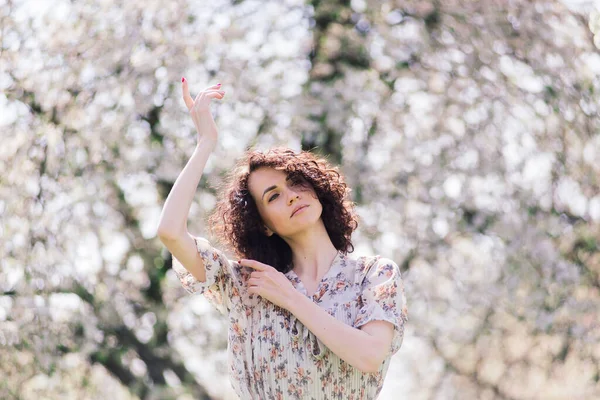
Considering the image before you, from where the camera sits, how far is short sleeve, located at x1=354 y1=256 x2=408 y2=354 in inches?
74.1

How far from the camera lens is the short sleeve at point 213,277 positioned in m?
A: 1.95

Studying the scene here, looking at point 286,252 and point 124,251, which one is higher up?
point 286,252

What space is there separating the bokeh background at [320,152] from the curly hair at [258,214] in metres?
2.20

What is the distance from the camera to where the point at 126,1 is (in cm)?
455

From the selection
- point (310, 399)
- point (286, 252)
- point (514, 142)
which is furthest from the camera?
point (514, 142)

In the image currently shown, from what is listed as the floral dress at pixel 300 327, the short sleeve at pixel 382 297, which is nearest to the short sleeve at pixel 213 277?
the floral dress at pixel 300 327

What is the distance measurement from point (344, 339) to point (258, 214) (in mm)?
388

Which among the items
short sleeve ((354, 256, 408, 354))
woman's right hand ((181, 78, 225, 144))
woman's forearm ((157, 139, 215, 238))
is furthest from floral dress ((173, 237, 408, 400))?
woman's right hand ((181, 78, 225, 144))

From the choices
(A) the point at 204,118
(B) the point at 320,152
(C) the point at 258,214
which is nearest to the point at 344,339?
(C) the point at 258,214

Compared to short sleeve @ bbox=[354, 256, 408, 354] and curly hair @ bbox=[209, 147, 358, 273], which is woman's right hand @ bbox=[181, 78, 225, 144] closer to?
curly hair @ bbox=[209, 147, 358, 273]

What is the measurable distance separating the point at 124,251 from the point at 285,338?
2.75m

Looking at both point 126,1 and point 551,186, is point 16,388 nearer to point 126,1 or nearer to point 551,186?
point 126,1

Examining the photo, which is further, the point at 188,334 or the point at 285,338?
the point at 188,334

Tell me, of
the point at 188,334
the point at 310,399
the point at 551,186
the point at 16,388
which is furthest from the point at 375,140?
the point at 310,399
